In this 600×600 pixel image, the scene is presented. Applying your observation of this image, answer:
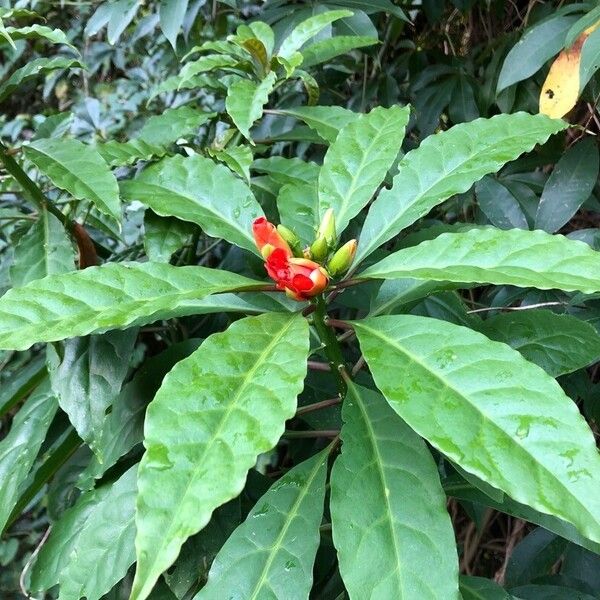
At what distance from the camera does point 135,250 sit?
113 cm

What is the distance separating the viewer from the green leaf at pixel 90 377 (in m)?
0.79

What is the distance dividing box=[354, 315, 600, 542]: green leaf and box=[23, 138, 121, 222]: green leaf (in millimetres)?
419

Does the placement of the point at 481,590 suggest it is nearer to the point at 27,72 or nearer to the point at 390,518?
the point at 390,518

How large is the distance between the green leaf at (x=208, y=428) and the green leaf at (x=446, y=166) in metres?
0.22

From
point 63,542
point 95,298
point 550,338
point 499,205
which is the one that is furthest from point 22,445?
point 499,205

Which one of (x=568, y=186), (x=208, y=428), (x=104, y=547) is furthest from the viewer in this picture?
(x=568, y=186)

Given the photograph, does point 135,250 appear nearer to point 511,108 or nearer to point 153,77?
point 511,108

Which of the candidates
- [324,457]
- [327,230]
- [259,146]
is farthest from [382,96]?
[324,457]

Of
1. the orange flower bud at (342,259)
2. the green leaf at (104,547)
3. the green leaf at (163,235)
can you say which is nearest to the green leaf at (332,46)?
the green leaf at (163,235)

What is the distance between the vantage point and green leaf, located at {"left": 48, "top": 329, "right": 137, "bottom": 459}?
2.59ft

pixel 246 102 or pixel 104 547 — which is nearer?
pixel 104 547

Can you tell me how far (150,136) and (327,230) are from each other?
0.44 metres

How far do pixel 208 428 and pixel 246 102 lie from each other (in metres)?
0.54

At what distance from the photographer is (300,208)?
87 centimetres
